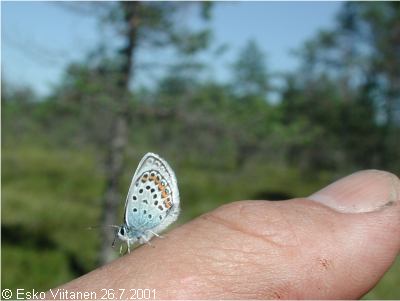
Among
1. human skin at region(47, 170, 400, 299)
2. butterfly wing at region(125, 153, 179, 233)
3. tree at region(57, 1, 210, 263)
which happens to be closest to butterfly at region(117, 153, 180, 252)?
butterfly wing at region(125, 153, 179, 233)

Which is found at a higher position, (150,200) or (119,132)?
(150,200)

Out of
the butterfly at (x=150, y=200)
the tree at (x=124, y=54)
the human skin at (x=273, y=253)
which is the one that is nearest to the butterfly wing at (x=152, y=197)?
the butterfly at (x=150, y=200)

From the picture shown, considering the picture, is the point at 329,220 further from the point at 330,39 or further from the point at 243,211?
the point at 330,39

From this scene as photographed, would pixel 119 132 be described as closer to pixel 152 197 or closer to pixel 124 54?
pixel 124 54

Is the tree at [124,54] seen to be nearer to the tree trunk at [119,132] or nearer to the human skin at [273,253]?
the tree trunk at [119,132]

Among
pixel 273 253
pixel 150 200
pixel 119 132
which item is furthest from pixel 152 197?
pixel 119 132

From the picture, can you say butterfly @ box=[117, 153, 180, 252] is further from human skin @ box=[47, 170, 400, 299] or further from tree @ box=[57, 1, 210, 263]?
tree @ box=[57, 1, 210, 263]
